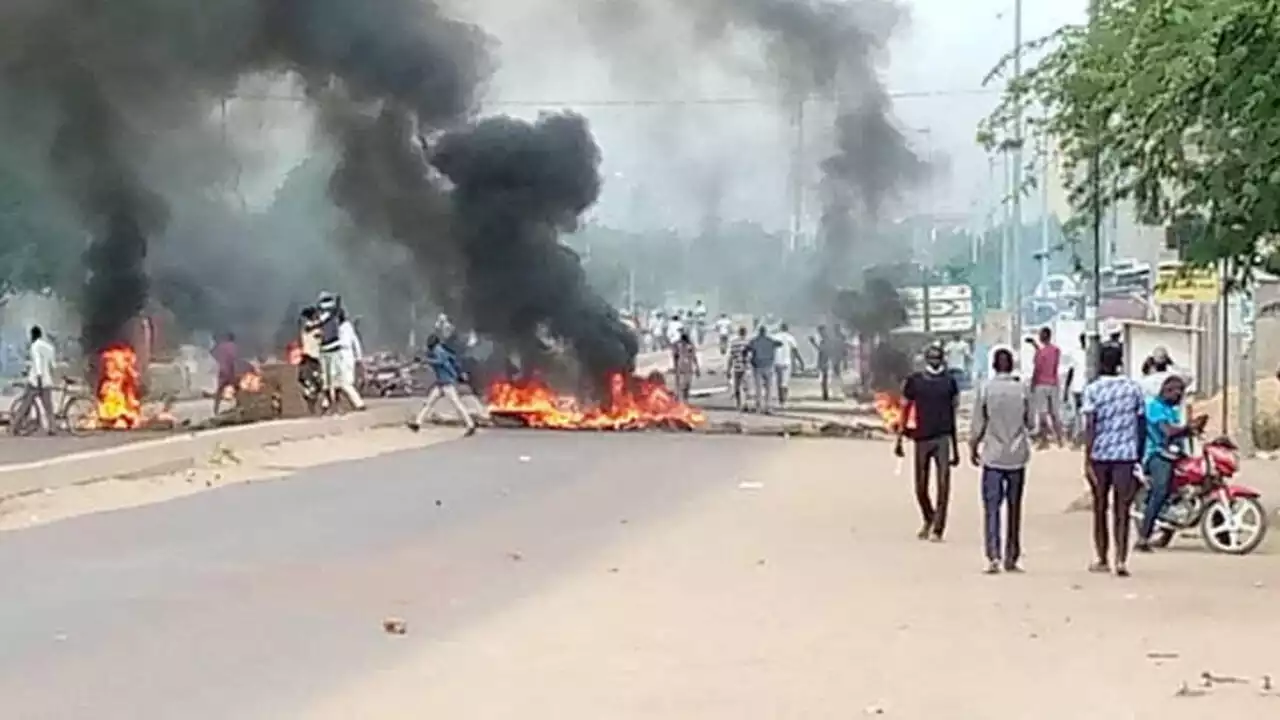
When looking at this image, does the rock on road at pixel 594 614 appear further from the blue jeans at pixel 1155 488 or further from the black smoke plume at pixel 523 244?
the black smoke plume at pixel 523 244

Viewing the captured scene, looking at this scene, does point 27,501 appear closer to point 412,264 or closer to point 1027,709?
point 1027,709

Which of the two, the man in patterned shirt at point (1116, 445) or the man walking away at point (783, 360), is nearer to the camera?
the man in patterned shirt at point (1116, 445)

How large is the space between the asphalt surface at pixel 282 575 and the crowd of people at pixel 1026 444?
2.47 m

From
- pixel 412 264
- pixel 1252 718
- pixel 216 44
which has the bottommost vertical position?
pixel 1252 718

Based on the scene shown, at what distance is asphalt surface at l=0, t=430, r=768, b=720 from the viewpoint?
9.75 metres

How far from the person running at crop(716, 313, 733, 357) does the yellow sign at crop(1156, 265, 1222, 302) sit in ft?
89.8

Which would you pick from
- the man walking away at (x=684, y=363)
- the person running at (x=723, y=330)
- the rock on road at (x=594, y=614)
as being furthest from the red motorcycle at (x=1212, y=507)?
the person running at (x=723, y=330)

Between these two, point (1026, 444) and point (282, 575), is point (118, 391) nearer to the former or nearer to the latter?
point (282, 575)

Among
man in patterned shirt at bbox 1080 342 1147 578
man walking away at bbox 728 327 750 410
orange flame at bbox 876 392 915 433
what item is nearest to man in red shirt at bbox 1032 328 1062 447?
orange flame at bbox 876 392 915 433

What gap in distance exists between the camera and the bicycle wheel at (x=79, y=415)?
31094mm

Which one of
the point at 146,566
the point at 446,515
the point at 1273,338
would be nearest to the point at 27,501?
the point at 446,515

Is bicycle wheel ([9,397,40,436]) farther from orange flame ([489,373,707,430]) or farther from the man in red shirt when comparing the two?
the man in red shirt

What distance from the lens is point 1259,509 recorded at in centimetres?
1631

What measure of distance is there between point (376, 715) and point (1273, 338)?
1257 inches
